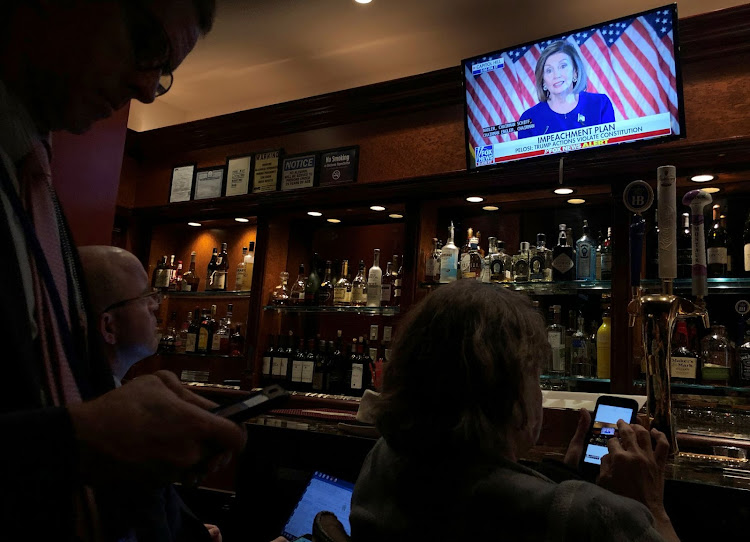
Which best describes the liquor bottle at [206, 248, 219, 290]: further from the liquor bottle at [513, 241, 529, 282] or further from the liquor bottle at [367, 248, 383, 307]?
the liquor bottle at [513, 241, 529, 282]

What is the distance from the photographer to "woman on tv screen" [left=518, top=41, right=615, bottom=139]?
8.00 ft

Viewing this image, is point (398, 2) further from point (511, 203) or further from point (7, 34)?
point (7, 34)

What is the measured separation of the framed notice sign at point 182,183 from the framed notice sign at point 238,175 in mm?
380

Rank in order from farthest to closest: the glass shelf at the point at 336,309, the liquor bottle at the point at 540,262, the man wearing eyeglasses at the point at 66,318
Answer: the glass shelf at the point at 336,309 < the liquor bottle at the point at 540,262 < the man wearing eyeglasses at the point at 66,318

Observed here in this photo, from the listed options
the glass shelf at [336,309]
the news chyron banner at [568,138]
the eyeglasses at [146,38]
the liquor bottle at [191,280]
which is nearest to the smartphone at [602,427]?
the eyeglasses at [146,38]

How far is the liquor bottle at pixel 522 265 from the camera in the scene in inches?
113

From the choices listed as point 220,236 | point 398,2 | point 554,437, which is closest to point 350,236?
point 220,236

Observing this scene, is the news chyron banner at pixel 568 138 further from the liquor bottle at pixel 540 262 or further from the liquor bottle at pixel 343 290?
the liquor bottle at pixel 343 290

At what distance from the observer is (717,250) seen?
8.00 feet

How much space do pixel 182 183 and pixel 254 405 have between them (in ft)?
12.4

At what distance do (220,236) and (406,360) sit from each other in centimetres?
346

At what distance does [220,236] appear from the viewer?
421 cm

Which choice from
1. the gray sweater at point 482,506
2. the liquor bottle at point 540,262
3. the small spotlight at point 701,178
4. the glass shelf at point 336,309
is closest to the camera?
the gray sweater at point 482,506

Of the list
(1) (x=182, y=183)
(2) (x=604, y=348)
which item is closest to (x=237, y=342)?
Answer: (1) (x=182, y=183)
